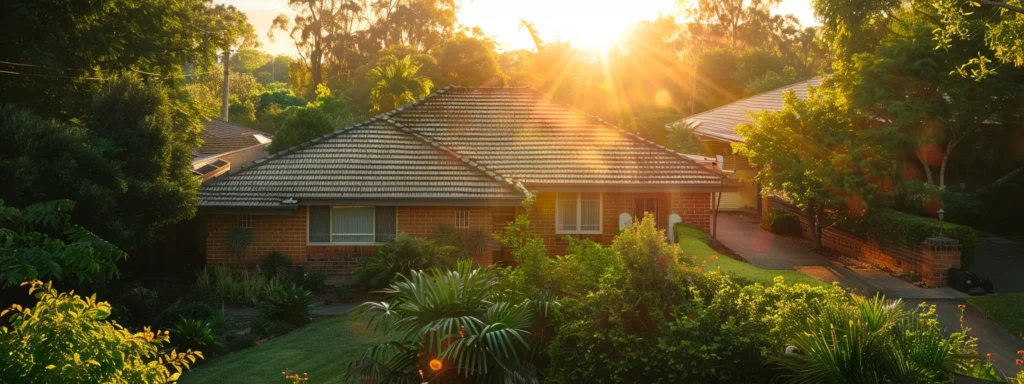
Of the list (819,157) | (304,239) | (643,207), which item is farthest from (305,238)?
(819,157)

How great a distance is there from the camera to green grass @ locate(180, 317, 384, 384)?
38.6 ft

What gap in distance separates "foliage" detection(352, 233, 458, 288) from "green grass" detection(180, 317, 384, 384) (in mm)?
2960

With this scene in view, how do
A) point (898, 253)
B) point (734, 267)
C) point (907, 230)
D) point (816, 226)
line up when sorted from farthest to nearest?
point (816, 226) < point (898, 253) < point (907, 230) < point (734, 267)

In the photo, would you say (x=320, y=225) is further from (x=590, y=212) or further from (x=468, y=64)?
(x=468, y=64)

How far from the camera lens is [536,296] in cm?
1062

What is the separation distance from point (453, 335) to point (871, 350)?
4358 mm

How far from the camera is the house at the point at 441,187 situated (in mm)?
20078

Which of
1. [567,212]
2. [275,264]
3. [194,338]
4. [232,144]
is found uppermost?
[232,144]

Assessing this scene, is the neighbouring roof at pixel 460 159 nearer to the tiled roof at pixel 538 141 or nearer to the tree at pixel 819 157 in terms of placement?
the tiled roof at pixel 538 141

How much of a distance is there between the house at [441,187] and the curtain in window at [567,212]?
3 cm

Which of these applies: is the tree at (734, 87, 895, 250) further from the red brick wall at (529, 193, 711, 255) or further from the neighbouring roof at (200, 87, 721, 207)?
the red brick wall at (529, 193, 711, 255)

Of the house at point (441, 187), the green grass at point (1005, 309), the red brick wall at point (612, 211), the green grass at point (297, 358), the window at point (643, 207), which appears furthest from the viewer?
the window at point (643, 207)

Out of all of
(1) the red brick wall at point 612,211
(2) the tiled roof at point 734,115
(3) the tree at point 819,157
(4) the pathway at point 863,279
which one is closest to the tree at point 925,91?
(3) the tree at point 819,157

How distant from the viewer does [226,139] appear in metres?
43.9
